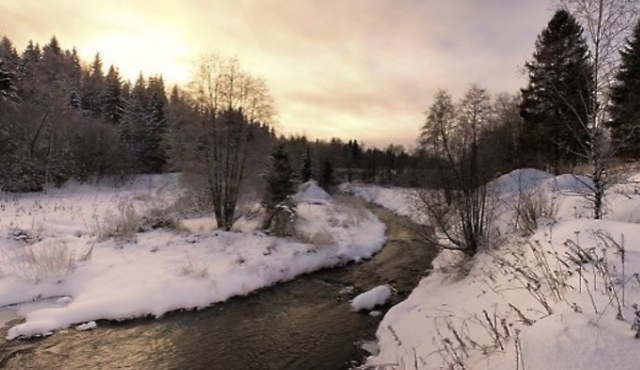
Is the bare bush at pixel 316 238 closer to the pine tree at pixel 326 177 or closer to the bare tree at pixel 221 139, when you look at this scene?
the bare tree at pixel 221 139

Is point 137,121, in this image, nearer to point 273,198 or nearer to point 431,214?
point 273,198

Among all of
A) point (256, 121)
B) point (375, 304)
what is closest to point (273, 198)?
point (256, 121)

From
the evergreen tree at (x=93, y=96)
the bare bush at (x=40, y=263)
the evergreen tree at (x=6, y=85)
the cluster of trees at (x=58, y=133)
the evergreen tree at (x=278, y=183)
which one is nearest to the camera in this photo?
the bare bush at (x=40, y=263)

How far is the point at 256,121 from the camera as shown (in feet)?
69.8

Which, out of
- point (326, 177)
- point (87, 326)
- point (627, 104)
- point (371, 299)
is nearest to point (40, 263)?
point (87, 326)

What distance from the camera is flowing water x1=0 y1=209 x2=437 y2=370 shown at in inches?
324

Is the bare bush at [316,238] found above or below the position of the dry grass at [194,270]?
above

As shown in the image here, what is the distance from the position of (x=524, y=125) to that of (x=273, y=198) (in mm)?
18932

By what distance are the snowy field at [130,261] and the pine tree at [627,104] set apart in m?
10.1

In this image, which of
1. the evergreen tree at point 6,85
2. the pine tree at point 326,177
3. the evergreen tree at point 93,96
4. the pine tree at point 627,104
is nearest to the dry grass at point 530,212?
the pine tree at point 627,104

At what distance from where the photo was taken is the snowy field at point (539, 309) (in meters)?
3.59

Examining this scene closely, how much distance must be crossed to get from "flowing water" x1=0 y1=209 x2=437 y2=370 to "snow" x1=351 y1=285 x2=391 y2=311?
0.85 ft

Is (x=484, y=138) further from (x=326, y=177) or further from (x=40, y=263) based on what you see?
(x=326, y=177)

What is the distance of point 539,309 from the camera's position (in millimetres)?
5094
